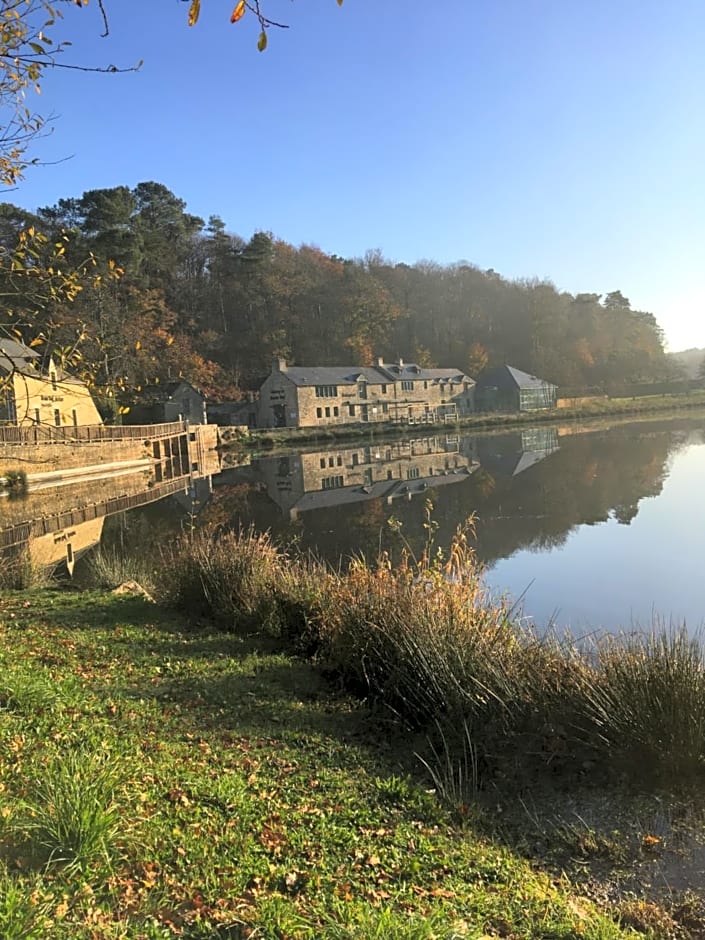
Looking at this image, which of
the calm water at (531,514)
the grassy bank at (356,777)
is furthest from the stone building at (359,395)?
the grassy bank at (356,777)

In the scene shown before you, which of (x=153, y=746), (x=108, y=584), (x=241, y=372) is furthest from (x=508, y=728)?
(x=241, y=372)

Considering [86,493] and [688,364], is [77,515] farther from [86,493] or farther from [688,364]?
[688,364]

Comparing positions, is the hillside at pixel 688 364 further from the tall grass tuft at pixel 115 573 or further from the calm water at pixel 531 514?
the tall grass tuft at pixel 115 573

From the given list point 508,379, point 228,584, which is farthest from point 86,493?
point 508,379

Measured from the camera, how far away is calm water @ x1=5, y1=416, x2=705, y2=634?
10797 mm

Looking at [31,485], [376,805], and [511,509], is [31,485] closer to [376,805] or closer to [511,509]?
[511,509]

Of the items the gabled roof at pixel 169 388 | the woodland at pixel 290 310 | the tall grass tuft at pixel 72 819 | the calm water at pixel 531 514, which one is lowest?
the calm water at pixel 531 514

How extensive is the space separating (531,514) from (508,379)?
59944mm

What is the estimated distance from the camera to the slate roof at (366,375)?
62.5 meters

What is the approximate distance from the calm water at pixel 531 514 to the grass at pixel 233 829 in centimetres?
397

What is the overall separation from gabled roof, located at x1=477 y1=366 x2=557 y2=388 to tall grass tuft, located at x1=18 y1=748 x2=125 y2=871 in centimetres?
7540

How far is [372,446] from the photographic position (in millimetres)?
51094

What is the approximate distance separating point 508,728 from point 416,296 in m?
93.1

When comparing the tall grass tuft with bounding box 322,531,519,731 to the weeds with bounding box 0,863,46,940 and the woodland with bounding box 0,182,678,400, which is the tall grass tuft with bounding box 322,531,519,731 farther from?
the woodland with bounding box 0,182,678,400
